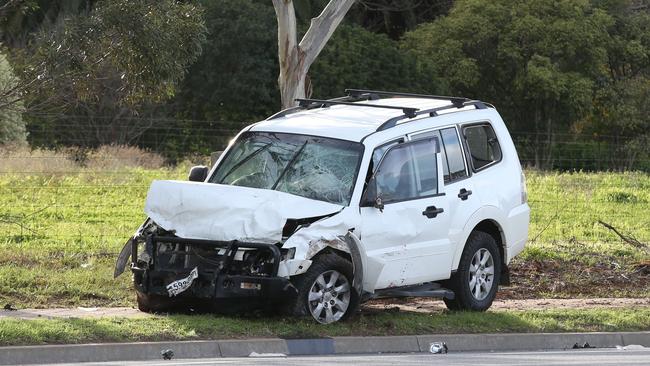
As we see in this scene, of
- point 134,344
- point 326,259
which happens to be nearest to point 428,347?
point 326,259

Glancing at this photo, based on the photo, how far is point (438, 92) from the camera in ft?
142

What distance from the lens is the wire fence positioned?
1802 centimetres

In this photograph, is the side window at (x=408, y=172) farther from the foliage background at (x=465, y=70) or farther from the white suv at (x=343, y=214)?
the foliage background at (x=465, y=70)

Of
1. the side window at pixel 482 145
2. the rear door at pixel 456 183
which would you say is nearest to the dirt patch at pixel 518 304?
the rear door at pixel 456 183

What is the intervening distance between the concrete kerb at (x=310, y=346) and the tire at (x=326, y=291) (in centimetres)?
48

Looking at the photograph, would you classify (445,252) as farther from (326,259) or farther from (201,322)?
(201,322)

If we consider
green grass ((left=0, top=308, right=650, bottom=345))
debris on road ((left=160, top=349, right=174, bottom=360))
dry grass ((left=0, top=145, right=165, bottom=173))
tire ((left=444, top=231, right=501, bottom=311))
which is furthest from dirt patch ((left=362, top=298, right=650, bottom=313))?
dry grass ((left=0, top=145, right=165, bottom=173))

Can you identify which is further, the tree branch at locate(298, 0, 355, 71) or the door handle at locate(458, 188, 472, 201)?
the tree branch at locate(298, 0, 355, 71)

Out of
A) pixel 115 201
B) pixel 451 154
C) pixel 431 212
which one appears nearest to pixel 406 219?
pixel 431 212

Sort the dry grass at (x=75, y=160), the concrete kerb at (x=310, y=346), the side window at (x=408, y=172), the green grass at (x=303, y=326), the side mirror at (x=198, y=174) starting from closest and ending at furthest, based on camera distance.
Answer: the concrete kerb at (x=310, y=346), the green grass at (x=303, y=326), the side window at (x=408, y=172), the side mirror at (x=198, y=174), the dry grass at (x=75, y=160)

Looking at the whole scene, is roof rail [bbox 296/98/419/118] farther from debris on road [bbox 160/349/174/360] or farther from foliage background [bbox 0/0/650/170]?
foliage background [bbox 0/0/650/170]

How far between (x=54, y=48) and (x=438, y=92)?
3011 centimetres

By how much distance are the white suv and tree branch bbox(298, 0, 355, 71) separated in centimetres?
296

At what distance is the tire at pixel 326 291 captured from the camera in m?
11.6
